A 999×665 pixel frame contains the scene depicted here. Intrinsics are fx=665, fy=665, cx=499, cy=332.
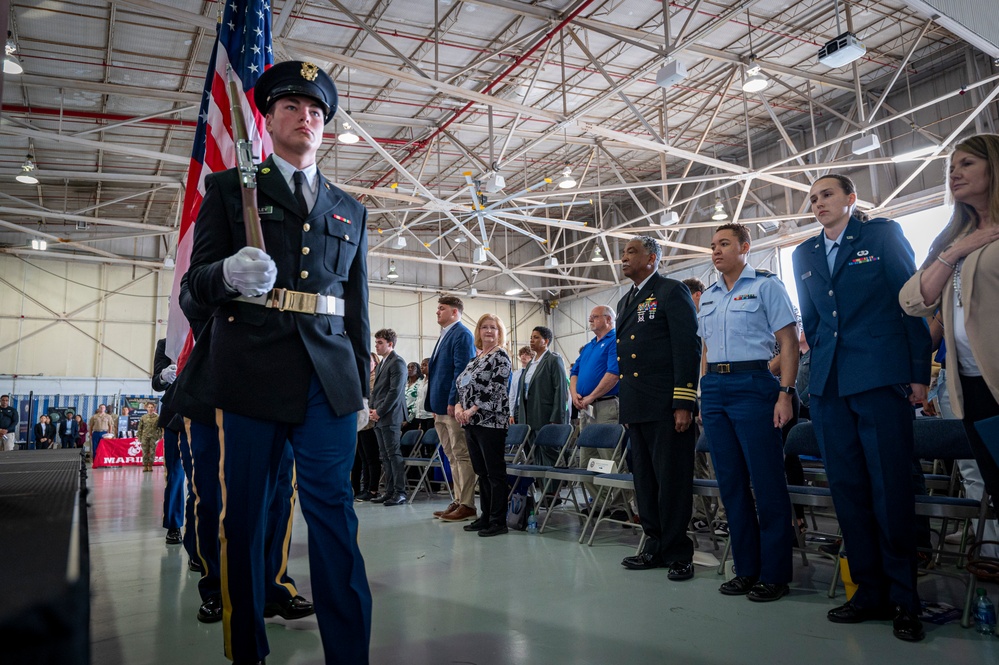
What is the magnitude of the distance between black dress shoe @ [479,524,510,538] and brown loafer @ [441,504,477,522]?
0.61m

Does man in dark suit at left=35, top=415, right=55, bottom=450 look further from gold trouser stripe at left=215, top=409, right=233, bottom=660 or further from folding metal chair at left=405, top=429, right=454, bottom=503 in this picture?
gold trouser stripe at left=215, top=409, right=233, bottom=660

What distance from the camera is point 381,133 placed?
14133 millimetres

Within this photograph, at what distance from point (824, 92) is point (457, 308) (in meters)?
12.2

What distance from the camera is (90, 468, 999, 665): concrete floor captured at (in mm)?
1966

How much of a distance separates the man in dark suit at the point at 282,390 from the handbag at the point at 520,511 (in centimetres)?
306

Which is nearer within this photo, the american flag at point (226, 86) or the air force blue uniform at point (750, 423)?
the air force blue uniform at point (750, 423)

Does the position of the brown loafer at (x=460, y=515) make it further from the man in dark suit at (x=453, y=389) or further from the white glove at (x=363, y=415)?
the white glove at (x=363, y=415)

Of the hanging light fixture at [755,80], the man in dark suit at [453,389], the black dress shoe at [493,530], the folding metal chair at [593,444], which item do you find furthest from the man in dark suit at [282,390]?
the hanging light fixture at [755,80]

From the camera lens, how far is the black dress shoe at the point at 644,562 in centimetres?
325

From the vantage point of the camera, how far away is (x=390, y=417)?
240 inches

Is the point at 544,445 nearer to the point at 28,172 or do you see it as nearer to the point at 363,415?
the point at 363,415

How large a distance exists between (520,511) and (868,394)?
9.21 feet

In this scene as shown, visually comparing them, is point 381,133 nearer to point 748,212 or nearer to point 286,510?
point 748,212

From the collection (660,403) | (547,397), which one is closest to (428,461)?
(547,397)
